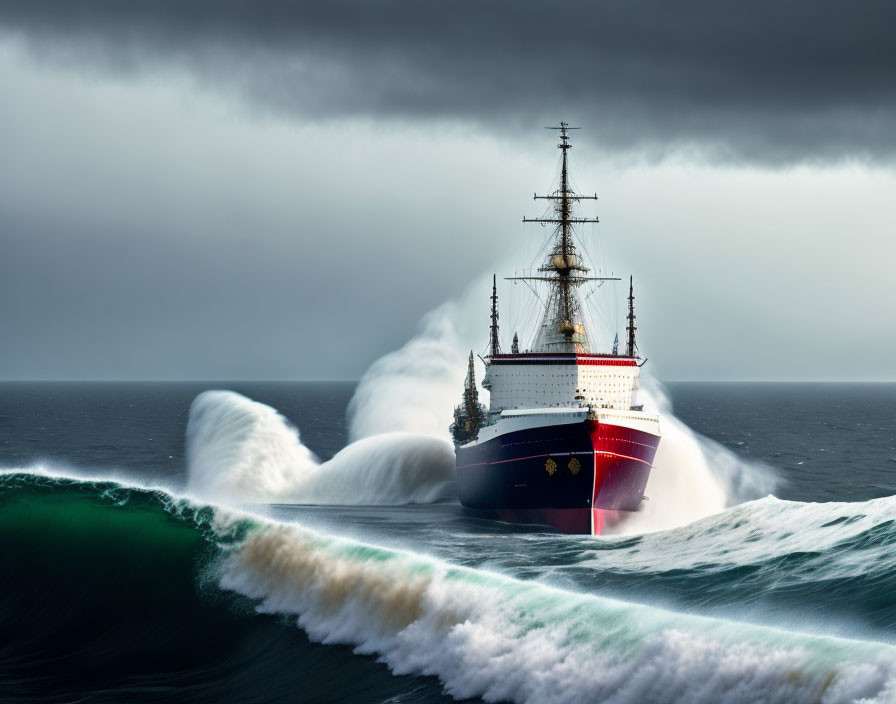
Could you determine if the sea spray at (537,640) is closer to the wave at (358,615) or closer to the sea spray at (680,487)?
the wave at (358,615)

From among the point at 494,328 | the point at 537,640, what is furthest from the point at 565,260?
the point at 537,640

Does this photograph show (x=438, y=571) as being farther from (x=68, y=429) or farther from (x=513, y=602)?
(x=68, y=429)

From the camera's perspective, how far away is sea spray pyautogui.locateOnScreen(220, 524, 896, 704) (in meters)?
15.8

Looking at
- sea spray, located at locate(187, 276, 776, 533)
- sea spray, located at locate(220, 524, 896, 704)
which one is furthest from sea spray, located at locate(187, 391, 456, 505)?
sea spray, located at locate(220, 524, 896, 704)

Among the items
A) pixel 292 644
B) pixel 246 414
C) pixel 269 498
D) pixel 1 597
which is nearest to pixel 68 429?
pixel 246 414

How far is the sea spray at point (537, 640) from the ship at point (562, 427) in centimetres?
1851

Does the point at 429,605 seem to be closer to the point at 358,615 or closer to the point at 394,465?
the point at 358,615

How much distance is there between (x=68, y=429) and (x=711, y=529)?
315 feet

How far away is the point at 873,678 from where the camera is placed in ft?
49.0

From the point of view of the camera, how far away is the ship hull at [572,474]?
42.8 metres

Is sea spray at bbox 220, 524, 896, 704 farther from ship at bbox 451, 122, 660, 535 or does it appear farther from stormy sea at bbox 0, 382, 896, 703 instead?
ship at bbox 451, 122, 660, 535

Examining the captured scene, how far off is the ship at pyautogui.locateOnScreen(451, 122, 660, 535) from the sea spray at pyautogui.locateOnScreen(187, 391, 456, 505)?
5035 mm

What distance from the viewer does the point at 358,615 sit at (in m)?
22.8

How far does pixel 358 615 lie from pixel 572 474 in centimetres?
2141
